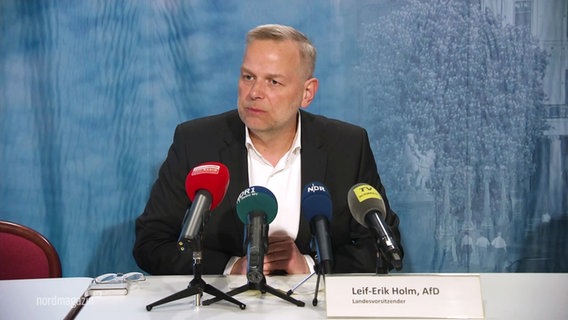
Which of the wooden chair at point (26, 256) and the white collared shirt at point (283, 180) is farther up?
the white collared shirt at point (283, 180)

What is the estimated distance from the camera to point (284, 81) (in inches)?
118

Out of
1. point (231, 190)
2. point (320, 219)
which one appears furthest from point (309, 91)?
point (320, 219)

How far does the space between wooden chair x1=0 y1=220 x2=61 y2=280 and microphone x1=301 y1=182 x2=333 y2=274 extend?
126 cm

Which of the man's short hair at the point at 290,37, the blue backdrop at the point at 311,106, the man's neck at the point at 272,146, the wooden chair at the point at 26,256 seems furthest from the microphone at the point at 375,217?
the blue backdrop at the point at 311,106

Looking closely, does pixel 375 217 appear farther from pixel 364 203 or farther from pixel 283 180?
pixel 283 180

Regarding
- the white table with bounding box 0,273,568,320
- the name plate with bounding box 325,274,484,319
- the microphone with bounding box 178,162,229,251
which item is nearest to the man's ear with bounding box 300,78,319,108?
the white table with bounding box 0,273,568,320

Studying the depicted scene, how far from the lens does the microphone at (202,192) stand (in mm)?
1832

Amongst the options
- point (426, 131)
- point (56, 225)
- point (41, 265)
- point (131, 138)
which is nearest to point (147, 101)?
point (131, 138)

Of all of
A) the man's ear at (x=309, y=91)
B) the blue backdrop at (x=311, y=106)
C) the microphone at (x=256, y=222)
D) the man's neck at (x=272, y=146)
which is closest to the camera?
the microphone at (x=256, y=222)

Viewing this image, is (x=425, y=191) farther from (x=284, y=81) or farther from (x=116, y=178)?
(x=116, y=178)

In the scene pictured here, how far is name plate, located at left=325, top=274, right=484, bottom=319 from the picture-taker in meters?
1.89

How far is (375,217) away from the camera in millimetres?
1921

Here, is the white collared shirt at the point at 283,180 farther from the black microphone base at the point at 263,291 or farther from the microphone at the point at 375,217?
the microphone at the point at 375,217

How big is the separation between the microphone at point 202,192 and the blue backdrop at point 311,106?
146 centimetres
